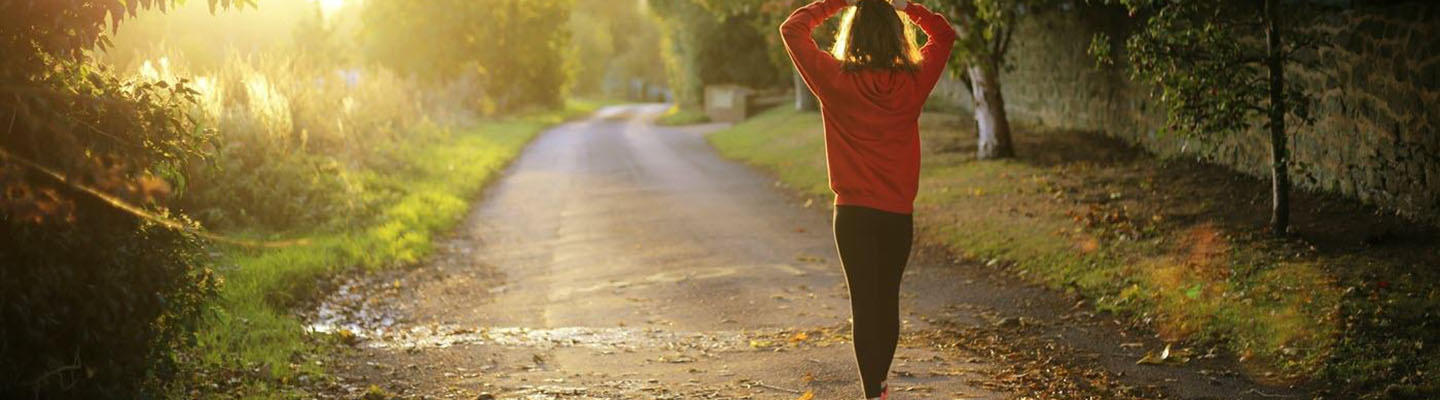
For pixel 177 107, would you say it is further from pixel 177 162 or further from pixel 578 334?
pixel 578 334

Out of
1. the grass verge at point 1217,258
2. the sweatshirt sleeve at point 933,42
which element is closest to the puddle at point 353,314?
the sweatshirt sleeve at point 933,42

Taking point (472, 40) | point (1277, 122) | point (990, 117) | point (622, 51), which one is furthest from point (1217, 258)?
point (622, 51)

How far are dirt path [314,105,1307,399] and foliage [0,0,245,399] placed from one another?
5.88ft

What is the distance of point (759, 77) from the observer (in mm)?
45812

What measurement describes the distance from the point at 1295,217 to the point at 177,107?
28.9ft

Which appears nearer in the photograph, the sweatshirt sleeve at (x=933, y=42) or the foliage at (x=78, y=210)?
the foliage at (x=78, y=210)

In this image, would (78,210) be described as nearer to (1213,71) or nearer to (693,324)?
(693,324)

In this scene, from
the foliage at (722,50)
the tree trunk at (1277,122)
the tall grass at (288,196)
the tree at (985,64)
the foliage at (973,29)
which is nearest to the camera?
the tall grass at (288,196)

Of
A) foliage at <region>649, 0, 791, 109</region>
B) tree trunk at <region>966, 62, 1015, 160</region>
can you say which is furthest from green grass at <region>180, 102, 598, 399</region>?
foliage at <region>649, 0, 791, 109</region>

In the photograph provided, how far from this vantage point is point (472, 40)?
140 feet

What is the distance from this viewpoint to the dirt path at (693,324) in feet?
21.8

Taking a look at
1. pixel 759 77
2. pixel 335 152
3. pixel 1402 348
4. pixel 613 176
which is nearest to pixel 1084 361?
pixel 1402 348

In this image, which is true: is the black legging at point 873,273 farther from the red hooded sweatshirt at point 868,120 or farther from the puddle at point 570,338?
the puddle at point 570,338

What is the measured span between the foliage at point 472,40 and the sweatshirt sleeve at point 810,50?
110 feet
